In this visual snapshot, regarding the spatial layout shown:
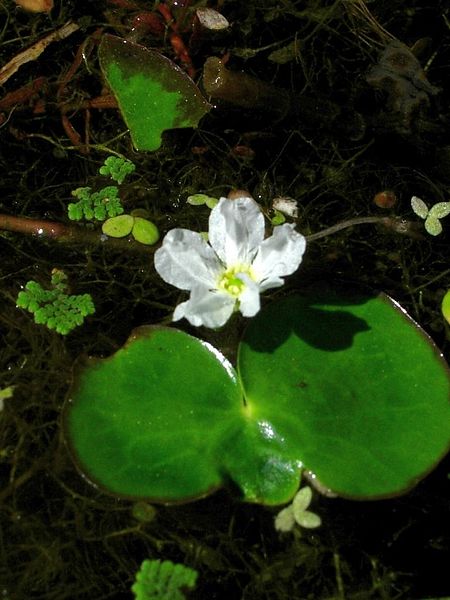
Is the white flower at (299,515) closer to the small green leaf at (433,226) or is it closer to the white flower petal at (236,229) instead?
the white flower petal at (236,229)

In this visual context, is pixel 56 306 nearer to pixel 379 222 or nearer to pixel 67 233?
pixel 67 233

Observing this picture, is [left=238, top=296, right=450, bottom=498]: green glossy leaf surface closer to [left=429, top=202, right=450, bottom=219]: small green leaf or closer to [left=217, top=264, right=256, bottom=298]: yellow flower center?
[left=217, top=264, right=256, bottom=298]: yellow flower center

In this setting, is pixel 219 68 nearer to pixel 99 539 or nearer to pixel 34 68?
pixel 34 68

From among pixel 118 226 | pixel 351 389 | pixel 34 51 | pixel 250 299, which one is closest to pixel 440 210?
pixel 351 389

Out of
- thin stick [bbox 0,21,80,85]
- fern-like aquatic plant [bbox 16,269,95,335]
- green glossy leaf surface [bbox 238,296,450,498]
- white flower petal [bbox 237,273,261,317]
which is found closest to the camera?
white flower petal [bbox 237,273,261,317]

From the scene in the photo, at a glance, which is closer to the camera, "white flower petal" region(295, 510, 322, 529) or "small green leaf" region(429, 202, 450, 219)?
"white flower petal" region(295, 510, 322, 529)

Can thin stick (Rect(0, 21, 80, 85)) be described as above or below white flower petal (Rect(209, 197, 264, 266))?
below

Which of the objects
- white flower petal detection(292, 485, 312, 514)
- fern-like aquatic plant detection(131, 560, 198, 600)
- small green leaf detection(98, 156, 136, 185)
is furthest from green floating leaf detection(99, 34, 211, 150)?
fern-like aquatic plant detection(131, 560, 198, 600)
